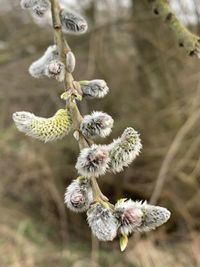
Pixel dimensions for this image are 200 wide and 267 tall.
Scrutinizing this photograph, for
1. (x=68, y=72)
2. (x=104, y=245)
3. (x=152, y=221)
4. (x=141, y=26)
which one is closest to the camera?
(x=152, y=221)

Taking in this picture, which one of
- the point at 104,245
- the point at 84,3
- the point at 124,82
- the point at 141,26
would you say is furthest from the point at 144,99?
the point at 104,245

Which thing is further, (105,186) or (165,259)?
(105,186)

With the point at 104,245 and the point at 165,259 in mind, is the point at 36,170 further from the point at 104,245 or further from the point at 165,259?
the point at 165,259

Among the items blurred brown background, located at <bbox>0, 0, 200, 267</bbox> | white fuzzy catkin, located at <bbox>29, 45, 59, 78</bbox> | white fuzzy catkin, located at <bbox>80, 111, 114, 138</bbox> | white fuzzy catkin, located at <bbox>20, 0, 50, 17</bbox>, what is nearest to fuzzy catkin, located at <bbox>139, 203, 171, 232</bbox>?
white fuzzy catkin, located at <bbox>80, 111, 114, 138</bbox>

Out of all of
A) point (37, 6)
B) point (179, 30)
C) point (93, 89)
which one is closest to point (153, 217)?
point (93, 89)

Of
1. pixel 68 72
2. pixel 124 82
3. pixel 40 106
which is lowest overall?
pixel 68 72

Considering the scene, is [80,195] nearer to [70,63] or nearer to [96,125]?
[96,125]

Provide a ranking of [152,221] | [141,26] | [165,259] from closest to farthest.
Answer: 1. [152,221]
2. [165,259]
3. [141,26]

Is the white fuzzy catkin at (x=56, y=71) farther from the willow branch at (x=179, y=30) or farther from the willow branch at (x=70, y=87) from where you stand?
the willow branch at (x=179, y=30)

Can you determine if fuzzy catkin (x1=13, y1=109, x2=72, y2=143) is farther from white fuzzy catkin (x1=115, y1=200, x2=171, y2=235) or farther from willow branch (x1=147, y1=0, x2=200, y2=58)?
willow branch (x1=147, y1=0, x2=200, y2=58)
